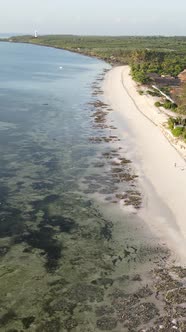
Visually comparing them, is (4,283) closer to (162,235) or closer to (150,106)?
(162,235)

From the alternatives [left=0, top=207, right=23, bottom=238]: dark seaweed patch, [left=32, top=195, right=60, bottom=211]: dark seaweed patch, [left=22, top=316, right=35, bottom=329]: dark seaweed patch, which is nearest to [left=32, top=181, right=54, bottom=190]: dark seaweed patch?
[left=32, top=195, right=60, bottom=211]: dark seaweed patch

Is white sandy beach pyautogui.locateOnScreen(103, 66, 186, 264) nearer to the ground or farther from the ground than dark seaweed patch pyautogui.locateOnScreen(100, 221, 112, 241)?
farther from the ground

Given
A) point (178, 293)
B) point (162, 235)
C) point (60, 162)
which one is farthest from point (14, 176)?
point (178, 293)

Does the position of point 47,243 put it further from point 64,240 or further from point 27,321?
point 27,321

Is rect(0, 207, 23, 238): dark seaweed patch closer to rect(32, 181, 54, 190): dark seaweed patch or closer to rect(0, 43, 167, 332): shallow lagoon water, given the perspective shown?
rect(0, 43, 167, 332): shallow lagoon water

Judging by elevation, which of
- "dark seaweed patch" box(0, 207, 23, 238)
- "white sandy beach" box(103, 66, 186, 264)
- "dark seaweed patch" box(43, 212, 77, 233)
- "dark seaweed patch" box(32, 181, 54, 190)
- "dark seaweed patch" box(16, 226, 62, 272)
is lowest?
"dark seaweed patch" box(16, 226, 62, 272)

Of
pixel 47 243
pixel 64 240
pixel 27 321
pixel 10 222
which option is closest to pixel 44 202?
pixel 10 222
